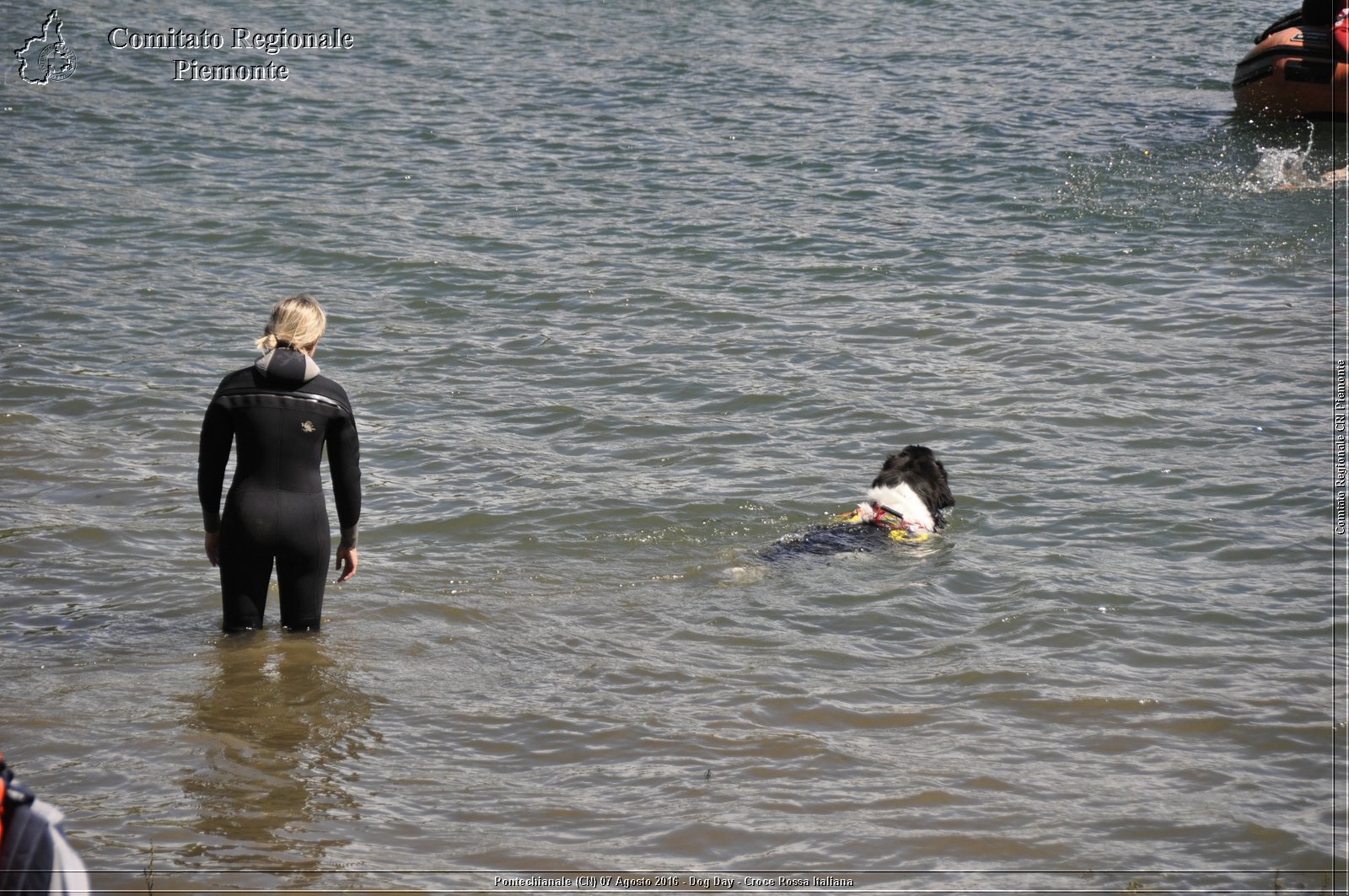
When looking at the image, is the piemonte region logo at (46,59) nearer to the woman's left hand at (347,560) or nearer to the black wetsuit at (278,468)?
the black wetsuit at (278,468)

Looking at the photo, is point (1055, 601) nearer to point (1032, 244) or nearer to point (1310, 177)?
point (1032, 244)

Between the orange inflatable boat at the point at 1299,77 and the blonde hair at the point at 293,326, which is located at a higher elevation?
the orange inflatable boat at the point at 1299,77

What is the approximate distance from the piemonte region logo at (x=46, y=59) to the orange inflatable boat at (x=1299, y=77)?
1711cm

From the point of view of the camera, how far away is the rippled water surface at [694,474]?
16.4 feet

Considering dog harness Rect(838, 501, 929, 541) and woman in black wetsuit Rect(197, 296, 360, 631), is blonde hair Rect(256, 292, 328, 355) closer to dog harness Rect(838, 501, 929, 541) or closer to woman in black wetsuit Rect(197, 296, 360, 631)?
woman in black wetsuit Rect(197, 296, 360, 631)

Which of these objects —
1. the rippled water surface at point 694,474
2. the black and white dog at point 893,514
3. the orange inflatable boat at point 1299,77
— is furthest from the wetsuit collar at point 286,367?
the orange inflatable boat at point 1299,77

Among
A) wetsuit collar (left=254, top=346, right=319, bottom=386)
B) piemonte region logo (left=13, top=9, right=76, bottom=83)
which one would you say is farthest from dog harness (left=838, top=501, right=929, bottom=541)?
piemonte region logo (left=13, top=9, right=76, bottom=83)

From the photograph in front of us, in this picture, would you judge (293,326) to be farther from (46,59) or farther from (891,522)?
(46,59)

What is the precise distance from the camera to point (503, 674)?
6.24m

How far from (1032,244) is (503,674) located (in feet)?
28.4

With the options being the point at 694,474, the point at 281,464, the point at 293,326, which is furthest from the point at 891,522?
the point at 293,326

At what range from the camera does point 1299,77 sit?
639 inches

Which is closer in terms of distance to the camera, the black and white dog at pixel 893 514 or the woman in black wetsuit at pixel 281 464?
the woman in black wetsuit at pixel 281 464

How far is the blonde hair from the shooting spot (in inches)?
219
